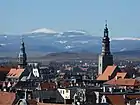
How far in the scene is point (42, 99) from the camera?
204ft

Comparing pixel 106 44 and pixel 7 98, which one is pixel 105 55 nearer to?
pixel 106 44

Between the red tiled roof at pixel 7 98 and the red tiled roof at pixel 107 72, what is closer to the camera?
the red tiled roof at pixel 7 98

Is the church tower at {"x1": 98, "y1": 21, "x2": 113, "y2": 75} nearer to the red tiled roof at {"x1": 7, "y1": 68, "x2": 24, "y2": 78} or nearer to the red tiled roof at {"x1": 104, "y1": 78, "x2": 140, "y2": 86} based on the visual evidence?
the red tiled roof at {"x1": 104, "y1": 78, "x2": 140, "y2": 86}

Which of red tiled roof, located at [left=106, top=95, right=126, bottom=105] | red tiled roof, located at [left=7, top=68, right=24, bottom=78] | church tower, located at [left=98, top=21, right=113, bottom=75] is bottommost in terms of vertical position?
red tiled roof, located at [left=7, top=68, right=24, bottom=78]

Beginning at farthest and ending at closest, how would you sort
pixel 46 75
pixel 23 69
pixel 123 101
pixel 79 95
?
pixel 46 75 < pixel 23 69 < pixel 123 101 < pixel 79 95

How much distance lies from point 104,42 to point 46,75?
79.8 feet

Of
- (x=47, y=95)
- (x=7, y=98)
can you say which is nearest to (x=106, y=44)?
(x=47, y=95)

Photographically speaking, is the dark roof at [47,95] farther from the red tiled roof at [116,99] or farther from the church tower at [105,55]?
the church tower at [105,55]

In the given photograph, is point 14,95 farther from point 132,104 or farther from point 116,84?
point 116,84

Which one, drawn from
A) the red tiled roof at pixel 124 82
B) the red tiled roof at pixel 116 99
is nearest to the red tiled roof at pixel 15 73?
the red tiled roof at pixel 124 82

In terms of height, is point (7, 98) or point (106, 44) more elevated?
point (106, 44)

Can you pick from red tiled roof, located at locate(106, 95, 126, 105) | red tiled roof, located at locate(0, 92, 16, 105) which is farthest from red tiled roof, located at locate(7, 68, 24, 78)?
red tiled roof, located at locate(106, 95, 126, 105)

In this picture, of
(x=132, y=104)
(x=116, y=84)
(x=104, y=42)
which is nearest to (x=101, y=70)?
(x=104, y=42)

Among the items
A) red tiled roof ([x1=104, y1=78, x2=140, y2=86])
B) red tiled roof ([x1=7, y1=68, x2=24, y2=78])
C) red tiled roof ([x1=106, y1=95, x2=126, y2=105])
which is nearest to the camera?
red tiled roof ([x1=106, y1=95, x2=126, y2=105])
